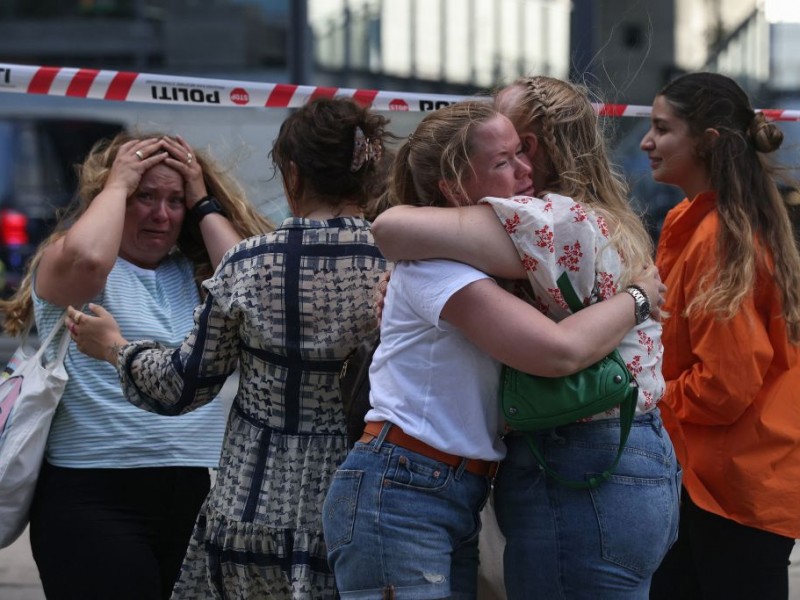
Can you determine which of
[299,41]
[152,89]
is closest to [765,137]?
[152,89]

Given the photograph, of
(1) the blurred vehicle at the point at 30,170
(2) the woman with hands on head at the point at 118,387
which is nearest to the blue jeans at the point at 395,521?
(2) the woman with hands on head at the point at 118,387

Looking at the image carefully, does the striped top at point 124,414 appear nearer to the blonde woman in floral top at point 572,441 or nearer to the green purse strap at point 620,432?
the blonde woman in floral top at point 572,441

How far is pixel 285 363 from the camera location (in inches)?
A: 101

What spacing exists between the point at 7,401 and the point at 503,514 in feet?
4.54

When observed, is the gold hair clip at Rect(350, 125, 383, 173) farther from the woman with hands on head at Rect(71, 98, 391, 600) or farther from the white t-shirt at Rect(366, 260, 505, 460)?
the white t-shirt at Rect(366, 260, 505, 460)

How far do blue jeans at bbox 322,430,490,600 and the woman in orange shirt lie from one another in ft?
3.12

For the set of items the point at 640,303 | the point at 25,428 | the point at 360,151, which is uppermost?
the point at 360,151

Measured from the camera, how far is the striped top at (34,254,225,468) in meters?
3.02

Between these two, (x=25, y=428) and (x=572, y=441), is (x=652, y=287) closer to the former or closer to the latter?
(x=572, y=441)

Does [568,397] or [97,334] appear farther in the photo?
[97,334]

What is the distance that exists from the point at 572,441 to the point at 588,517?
138 mm

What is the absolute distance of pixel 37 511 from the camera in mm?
3016

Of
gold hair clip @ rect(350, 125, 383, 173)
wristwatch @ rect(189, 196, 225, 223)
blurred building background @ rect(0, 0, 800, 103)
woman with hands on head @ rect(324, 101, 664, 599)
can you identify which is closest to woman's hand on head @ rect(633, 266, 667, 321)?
woman with hands on head @ rect(324, 101, 664, 599)

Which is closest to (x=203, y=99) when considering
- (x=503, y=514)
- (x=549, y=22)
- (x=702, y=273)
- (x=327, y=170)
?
(x=327, y=170)
